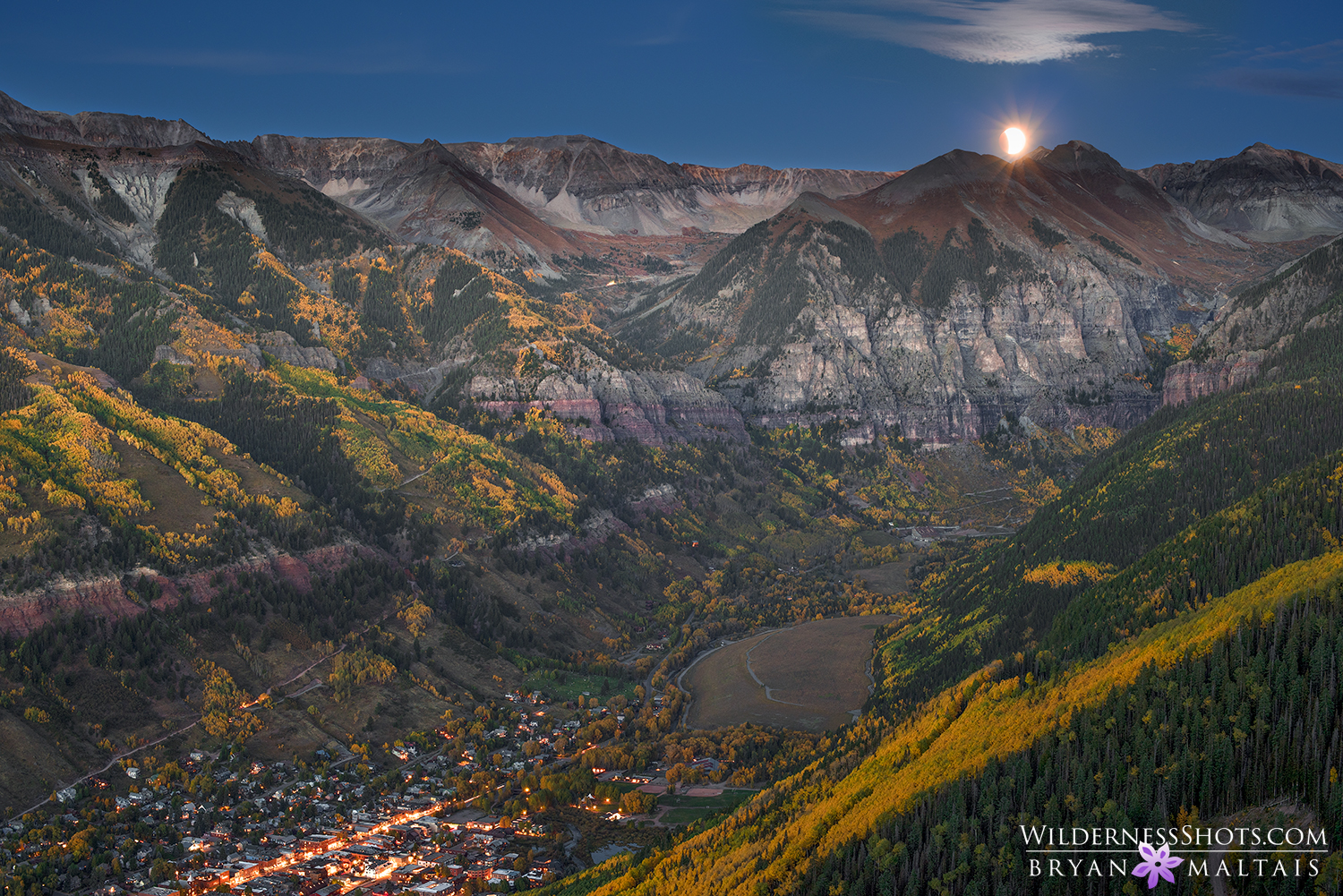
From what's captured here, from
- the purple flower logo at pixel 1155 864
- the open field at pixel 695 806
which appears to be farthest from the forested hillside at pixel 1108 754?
the open field at pixel 695 806

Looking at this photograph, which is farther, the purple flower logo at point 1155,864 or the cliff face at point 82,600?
the cliff face at point 82,600

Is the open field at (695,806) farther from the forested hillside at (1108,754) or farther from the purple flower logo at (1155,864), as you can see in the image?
the purple flower logo at (1155,864)

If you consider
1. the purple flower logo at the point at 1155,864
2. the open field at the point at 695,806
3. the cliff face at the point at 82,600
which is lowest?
the purple flower logo at the point at 1155,864

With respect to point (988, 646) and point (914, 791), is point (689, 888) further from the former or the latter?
point (988, 646)

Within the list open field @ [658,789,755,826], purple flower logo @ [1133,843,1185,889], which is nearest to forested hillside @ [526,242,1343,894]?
purple flower logo @ [1133,843,1185,889]

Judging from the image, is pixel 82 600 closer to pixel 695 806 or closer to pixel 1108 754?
pixel 695 806

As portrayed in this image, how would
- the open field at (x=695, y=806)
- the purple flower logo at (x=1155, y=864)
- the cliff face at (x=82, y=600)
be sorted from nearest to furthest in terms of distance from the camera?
the purple flower logo at (x=1155, y=864)
the open field at (x=695, y=806)
the cliff face at (x=82, y=600)

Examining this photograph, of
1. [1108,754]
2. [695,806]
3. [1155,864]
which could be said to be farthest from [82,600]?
[1155,864]

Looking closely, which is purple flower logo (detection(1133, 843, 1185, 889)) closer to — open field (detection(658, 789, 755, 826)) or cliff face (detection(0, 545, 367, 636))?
open field (detection(658, 789, 755, 826))
